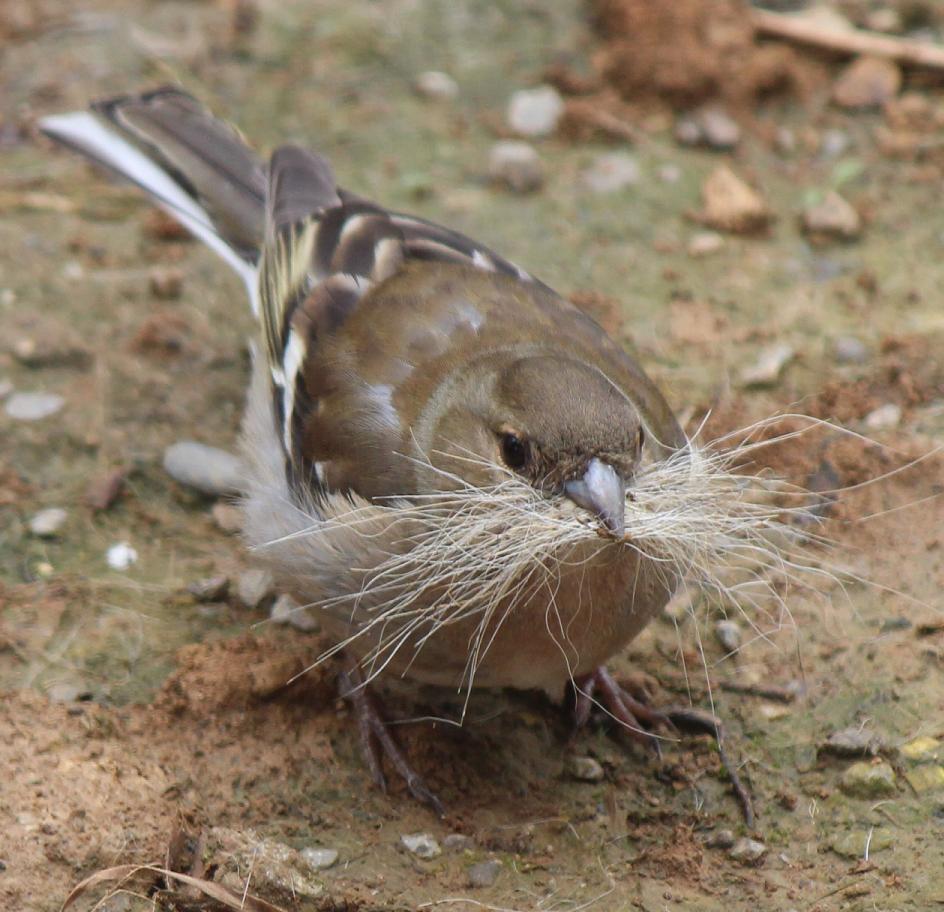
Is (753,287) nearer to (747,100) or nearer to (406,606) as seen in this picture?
(747,100)

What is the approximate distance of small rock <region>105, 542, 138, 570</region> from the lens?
15.7 ft

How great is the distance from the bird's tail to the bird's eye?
192 centimetres

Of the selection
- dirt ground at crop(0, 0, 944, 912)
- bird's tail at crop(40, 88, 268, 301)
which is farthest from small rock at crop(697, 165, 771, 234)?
bird's tail at crop(40, 88, 268, 301)

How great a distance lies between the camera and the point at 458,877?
149 inches

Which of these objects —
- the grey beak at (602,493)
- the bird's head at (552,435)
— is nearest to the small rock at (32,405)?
the bird's head at (552,435)

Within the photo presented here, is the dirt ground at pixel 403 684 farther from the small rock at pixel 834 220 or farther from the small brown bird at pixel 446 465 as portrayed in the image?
the small brown bird at pixel 446 465

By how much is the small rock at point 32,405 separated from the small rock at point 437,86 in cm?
265

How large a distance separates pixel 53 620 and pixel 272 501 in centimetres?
83

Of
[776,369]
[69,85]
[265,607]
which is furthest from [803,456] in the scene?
[69,85]

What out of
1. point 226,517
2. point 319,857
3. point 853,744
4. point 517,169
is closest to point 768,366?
point 517,169

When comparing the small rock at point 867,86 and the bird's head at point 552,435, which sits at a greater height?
the bird's head at point 552,435

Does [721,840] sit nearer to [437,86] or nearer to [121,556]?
[121,556]

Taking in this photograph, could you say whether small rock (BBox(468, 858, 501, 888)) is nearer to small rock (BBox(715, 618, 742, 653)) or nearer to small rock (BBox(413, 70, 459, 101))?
small rock (BBox(715, 618, 742, 653))

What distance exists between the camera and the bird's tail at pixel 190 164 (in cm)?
534
